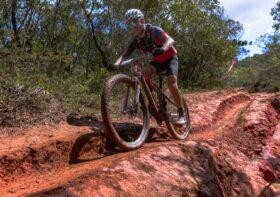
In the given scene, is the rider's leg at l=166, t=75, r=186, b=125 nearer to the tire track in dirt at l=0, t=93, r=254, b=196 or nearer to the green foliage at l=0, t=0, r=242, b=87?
the tire track in dirt at l=0, t=93, r=254, b=196

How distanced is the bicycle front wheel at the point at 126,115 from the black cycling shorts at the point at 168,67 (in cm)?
76

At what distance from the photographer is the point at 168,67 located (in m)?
6.68

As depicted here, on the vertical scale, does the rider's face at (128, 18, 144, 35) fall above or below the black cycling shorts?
above

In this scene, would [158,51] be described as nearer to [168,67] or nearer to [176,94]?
[168,67]

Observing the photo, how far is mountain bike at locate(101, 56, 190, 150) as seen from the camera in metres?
5.40

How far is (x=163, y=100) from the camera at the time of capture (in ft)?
22.6

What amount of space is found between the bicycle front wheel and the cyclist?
40 centimetres

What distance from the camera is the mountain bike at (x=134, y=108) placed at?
17.7ft

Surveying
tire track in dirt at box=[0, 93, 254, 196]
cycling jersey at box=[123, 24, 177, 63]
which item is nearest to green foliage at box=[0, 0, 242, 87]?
cycling jersey at box=[123, 24, 177, 63]

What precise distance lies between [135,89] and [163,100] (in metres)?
1.08

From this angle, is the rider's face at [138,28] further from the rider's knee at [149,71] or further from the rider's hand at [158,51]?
the rider's knee at [149,71]

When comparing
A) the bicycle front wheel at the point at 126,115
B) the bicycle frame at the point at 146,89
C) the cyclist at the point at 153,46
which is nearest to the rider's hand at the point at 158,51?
the cyclist at the point at 153,46

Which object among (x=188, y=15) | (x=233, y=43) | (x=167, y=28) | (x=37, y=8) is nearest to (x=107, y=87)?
(x=37, y=8)

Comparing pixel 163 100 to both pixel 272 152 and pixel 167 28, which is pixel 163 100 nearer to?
pixel 272 152
